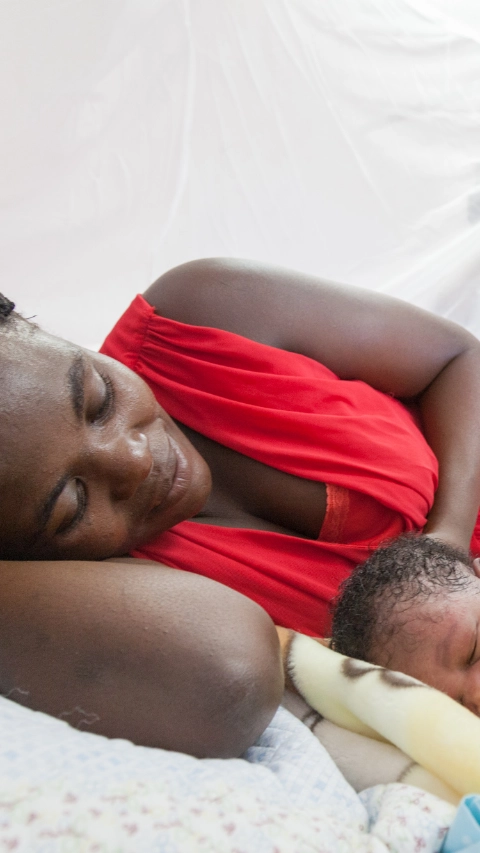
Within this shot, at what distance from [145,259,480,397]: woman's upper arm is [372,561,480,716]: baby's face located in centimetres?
43

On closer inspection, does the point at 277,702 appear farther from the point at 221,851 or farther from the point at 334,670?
the point at 221,851

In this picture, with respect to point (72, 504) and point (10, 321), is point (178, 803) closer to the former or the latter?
point (72, 504)

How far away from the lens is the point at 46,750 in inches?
23.4

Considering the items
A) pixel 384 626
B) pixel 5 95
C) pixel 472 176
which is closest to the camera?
pixel 384 626

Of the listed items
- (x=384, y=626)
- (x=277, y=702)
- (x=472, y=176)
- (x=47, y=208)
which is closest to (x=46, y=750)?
(x=277, y=702)

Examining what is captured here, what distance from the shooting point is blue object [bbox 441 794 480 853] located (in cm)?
54

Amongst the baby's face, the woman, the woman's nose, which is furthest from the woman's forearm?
the woman's nose

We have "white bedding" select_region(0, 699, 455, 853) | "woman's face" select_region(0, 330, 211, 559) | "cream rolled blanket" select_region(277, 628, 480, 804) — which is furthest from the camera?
"woman's face" select_region(0, 330, 211, 559)

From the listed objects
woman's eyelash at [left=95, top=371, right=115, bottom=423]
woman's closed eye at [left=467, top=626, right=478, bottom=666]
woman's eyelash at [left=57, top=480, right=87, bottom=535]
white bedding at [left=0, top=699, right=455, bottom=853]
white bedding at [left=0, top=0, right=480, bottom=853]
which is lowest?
woman's closed eye at [left=467, top=626, right=478, bottom=666]

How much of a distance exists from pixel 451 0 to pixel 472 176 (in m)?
0.56

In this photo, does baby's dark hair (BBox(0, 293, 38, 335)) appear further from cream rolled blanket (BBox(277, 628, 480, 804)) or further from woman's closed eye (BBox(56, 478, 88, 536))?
cream rolled blanket (BBox(277, 628, 480, 804))

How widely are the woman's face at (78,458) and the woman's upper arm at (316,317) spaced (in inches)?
9.8

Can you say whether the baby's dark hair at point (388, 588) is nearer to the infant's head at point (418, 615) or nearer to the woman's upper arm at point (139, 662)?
the infant's head at point (418, 615)

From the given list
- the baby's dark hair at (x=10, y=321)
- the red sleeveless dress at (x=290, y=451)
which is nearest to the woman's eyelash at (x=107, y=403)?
the baby's dark hair at (x=10, y=321)
